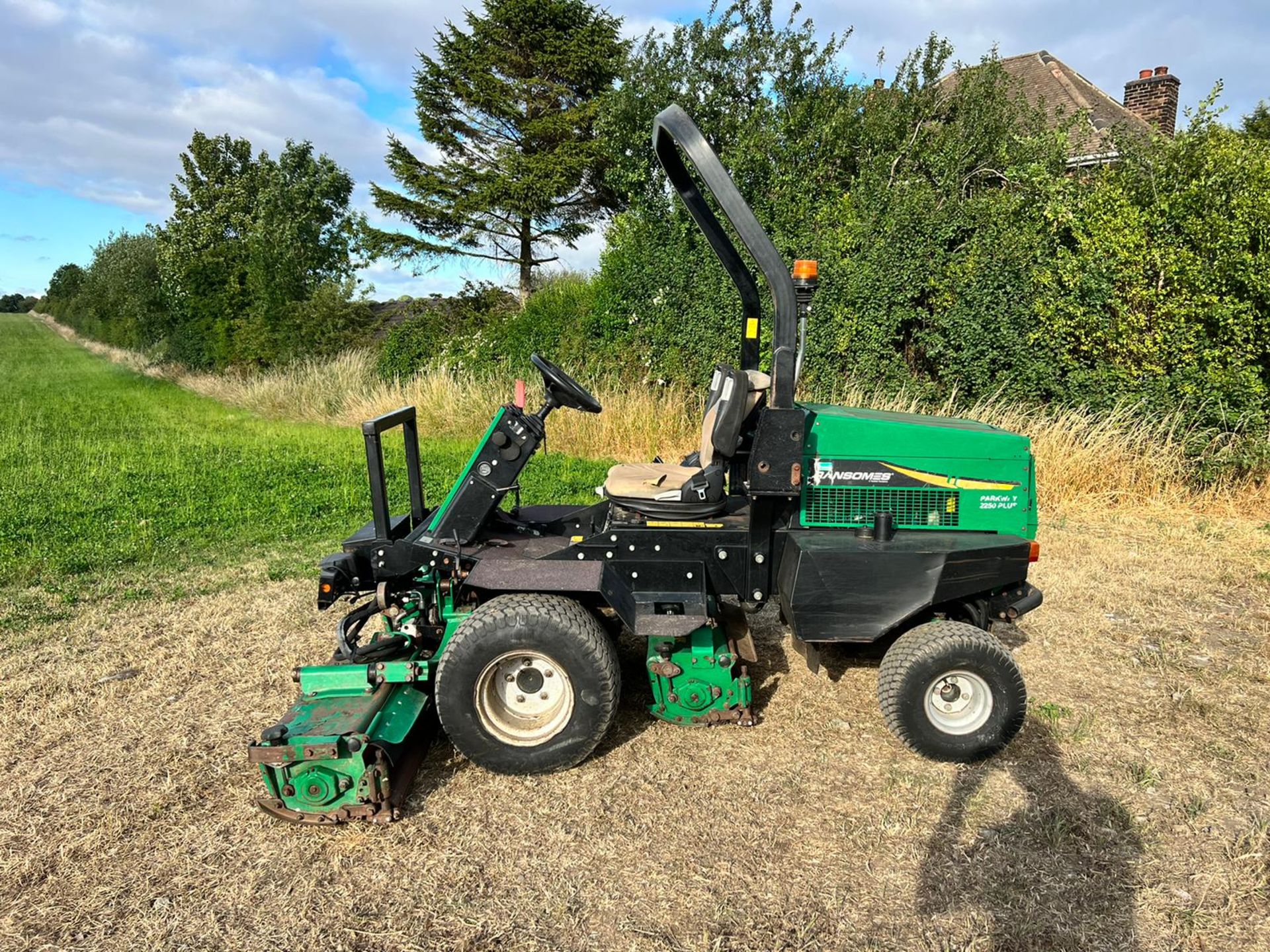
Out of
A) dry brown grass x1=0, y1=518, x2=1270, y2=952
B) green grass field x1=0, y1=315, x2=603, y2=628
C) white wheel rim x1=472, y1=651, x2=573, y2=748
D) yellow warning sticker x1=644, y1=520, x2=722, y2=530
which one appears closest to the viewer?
dry brown grass x1=0, y1=518, x2=1270, y2=952

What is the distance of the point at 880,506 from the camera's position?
3.71 metres

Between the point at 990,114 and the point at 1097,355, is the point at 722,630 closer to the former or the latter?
the point at 1097,355

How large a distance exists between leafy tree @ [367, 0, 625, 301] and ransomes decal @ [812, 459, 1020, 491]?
14.4 meters

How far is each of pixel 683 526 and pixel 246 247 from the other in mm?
24262

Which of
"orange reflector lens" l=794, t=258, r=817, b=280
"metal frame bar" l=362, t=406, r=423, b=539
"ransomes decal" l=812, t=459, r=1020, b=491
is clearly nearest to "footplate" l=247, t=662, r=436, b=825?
"metal frame bar" l=362, t=406, r=423, b=539

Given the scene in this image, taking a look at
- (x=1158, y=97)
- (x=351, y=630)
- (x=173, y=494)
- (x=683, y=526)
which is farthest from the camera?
(x=1158, y=97)

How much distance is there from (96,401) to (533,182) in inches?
440

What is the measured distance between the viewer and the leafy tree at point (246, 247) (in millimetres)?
20734

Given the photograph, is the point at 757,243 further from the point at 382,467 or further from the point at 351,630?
the point at 351,630

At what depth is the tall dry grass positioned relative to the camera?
800 centimetres

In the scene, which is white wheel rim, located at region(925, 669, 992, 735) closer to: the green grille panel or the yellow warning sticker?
the green grille panel

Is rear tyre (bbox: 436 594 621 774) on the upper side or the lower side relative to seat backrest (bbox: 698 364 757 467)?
lower

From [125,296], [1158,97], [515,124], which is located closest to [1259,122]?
[1158,97]

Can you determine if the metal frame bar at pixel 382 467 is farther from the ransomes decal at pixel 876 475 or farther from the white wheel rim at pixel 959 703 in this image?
the white wheel rim at pixel 959 703
